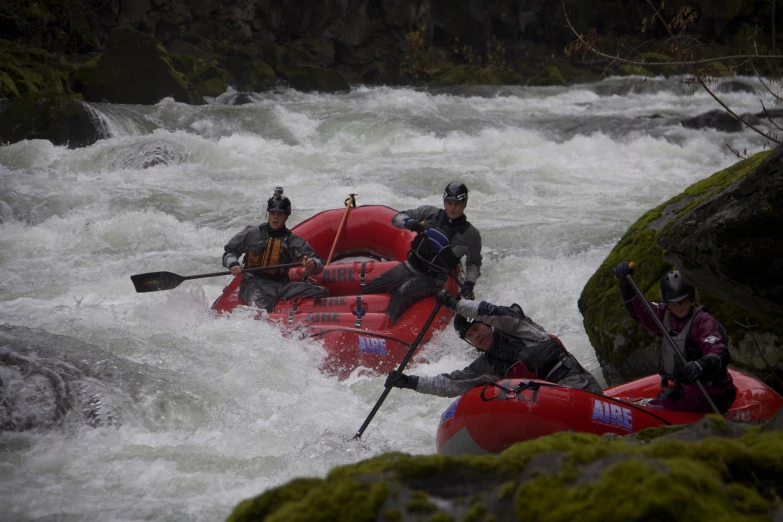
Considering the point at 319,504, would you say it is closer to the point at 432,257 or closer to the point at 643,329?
the point at 643,329

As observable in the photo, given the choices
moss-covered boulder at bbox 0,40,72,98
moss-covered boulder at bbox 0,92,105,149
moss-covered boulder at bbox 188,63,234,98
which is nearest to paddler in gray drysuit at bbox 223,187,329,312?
moss-covered boulder at bbox 0,92,105,149

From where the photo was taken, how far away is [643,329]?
4.50 m

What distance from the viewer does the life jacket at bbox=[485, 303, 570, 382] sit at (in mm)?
3908

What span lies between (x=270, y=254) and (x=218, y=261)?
7.19 ft

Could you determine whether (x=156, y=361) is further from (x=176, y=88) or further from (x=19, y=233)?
(x=176, y=88)

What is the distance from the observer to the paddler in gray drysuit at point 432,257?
6004mm

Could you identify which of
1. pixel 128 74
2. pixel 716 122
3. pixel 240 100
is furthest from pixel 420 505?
pixel 240 100

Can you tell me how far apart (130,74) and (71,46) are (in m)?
4.31

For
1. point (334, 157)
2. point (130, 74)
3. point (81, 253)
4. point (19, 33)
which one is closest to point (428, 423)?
point (81, 253)

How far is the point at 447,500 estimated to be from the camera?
1.79 meters

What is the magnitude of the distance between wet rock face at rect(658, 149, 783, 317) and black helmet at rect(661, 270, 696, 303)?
188 millimetres

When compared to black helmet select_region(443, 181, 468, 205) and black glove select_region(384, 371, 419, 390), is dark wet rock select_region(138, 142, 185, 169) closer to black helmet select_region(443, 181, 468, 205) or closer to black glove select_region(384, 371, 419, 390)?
black helmet select_region(443, 181, 468, 205)

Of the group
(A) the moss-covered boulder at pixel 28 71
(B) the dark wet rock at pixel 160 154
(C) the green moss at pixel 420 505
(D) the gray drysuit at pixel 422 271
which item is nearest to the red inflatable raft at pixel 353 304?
(D) the gray drysuit at pixel 422 271

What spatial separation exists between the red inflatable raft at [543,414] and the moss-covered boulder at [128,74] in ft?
47.1
